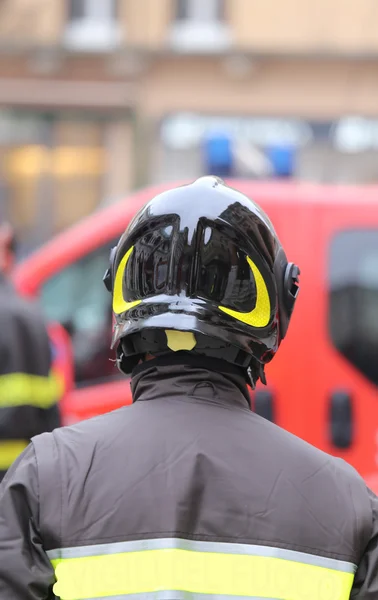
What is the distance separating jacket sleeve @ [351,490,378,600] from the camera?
58.9 inches

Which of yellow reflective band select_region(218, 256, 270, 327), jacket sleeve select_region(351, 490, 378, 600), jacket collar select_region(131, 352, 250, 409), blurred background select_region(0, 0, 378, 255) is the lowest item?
jacket sleeve select_region(351, 490, 378, 600)

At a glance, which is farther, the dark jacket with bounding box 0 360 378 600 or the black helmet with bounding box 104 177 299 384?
the black helmet with bounding box 104 177 299 384

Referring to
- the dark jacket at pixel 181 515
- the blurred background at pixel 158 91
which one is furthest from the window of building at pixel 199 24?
the dark jacket at pixel 181 515

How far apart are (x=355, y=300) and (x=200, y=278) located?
3.03m

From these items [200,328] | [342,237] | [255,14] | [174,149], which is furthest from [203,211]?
[255,14]

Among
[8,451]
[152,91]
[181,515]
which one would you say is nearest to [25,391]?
[8,451]

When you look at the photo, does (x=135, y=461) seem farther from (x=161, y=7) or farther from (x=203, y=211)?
(x=161, y=7)

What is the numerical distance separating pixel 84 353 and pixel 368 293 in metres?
1.32

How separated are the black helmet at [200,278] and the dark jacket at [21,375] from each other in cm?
230

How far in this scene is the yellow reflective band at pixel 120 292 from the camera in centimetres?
163

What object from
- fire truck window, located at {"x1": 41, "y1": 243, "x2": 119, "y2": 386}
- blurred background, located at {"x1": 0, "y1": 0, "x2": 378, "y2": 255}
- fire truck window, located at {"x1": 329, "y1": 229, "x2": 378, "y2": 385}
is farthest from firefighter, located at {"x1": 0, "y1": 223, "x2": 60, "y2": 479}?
blurred background, located at {"x1": 0, "y1": 0, "x2": 378, "y2": 255}

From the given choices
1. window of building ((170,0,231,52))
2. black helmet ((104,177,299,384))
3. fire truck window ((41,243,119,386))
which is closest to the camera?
black helmet ((104,177,299,384))

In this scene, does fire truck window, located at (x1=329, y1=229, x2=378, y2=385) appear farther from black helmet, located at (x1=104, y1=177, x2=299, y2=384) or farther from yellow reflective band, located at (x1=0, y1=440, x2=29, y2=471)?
black helmet, located at (x1=104, y1=177, x2=299, y2=384)

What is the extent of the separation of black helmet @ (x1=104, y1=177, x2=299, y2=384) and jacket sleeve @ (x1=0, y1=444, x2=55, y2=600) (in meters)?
0.30
